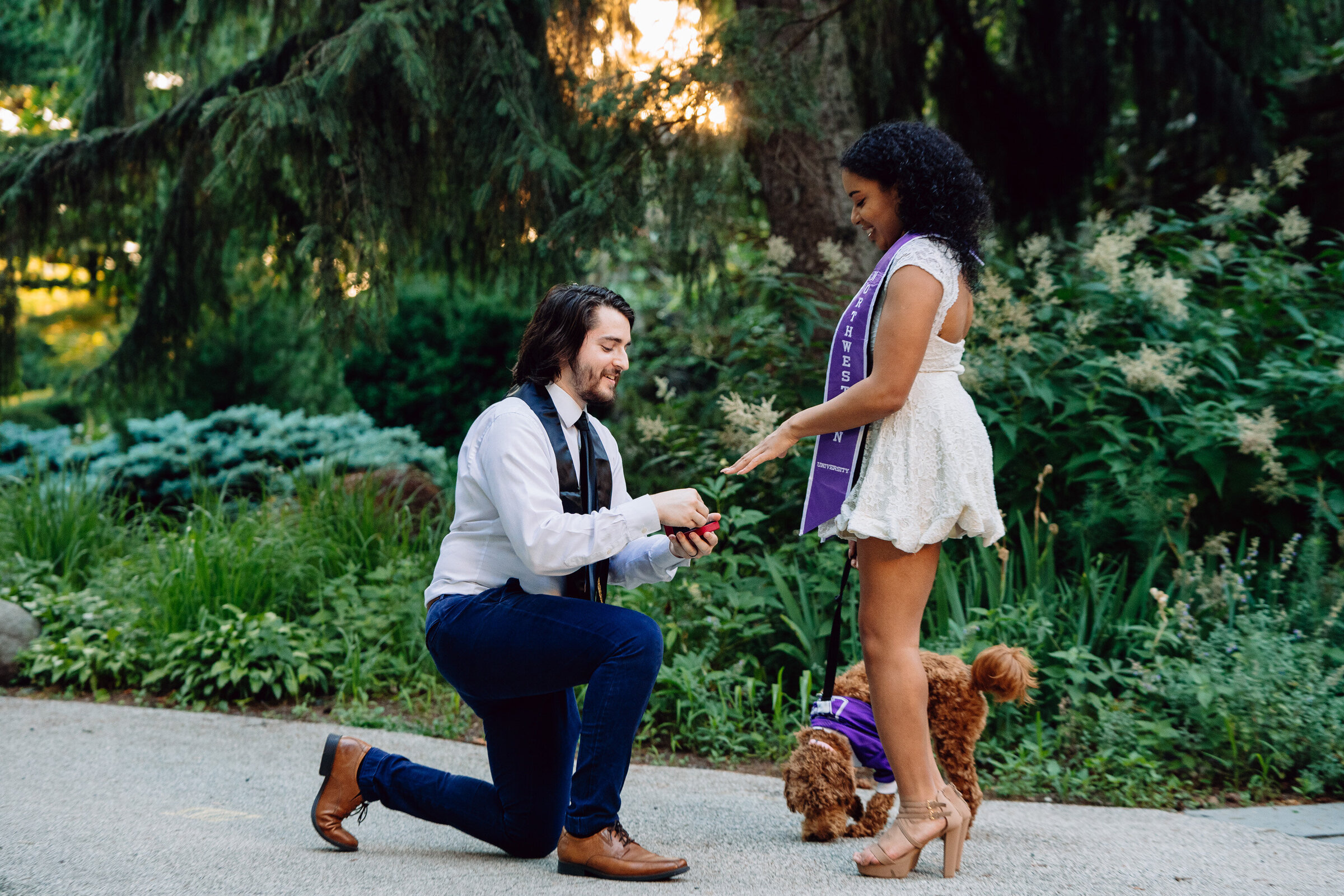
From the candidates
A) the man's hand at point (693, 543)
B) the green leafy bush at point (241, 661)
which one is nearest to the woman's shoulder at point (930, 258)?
the man's hand at point (693, 543)

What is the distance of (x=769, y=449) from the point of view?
2.48 m

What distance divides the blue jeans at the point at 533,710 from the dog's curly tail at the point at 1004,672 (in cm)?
89

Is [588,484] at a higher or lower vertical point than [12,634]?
higher

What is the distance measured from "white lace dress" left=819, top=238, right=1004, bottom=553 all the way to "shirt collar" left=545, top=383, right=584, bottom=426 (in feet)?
2.41

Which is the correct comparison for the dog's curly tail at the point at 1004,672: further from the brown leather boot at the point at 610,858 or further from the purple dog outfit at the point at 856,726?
the brown leather boot at the point at 610,858

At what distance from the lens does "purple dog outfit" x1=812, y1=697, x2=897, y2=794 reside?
280cm

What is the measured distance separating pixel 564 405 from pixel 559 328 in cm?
21

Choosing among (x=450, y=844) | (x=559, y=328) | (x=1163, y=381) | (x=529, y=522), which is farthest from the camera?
(x=1163, y=381)

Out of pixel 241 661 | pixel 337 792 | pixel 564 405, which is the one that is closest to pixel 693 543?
pixel 564 405

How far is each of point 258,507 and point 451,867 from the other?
12.2 feet

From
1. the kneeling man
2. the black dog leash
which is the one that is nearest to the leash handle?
the black dog leash

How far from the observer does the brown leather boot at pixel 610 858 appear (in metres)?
2.42

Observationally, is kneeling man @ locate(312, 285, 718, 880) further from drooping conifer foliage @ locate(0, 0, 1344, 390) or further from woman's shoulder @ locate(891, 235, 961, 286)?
drooping conifer foliage @ locate(0, 0, 1344, 390)

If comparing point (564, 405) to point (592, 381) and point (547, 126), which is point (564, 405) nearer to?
point (592, 381)
